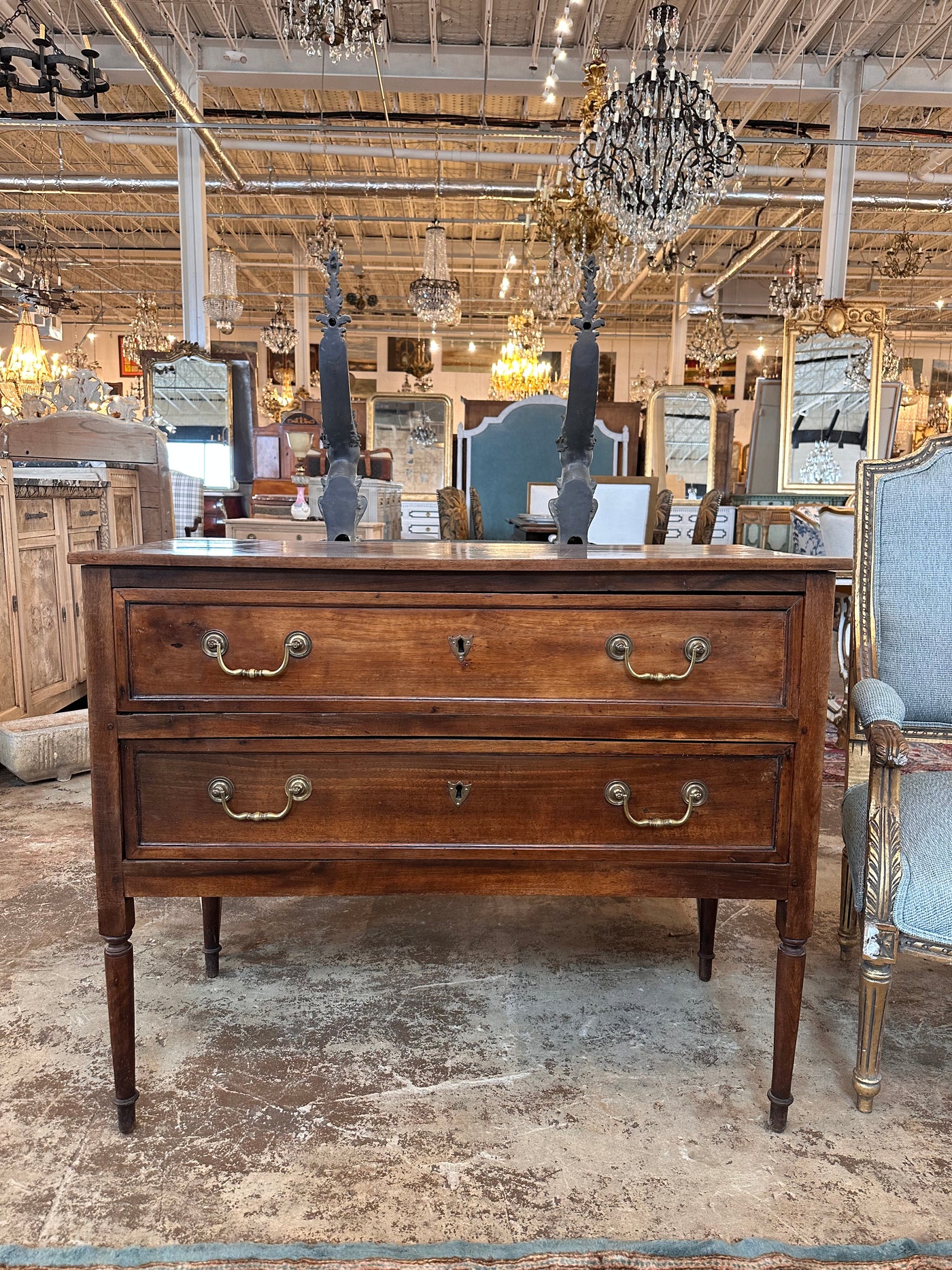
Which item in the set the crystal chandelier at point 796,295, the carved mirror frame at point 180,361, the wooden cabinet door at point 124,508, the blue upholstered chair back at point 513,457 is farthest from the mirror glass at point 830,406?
the wooden cabinet door at point 124,508

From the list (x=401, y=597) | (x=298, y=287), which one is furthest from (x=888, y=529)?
(x=298, y=287)

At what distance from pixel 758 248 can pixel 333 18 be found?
10.1 metres

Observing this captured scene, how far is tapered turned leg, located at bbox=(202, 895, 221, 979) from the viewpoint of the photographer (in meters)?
2.02

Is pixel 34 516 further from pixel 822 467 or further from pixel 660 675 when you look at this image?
pixel 822 467

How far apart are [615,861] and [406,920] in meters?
A: 1.05

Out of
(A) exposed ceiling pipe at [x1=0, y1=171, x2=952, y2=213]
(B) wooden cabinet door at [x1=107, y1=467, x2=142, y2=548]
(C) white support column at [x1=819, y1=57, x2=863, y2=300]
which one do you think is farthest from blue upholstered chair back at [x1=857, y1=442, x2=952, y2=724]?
(A) exposed ceiling pipe at [x1=0, y1=171, x2=952, y2=213]

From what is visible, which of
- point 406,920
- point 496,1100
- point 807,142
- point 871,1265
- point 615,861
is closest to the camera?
point 871,1265

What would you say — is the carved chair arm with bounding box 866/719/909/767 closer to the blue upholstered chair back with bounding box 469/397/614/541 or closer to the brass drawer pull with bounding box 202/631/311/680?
the brass drawer pull with bounding box 202/631/311/680

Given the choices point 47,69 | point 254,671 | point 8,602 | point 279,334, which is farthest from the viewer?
point 279,334

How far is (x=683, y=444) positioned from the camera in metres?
10.2

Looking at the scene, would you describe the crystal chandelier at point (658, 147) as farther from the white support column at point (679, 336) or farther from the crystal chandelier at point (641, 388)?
the white support column at point (679, 336)

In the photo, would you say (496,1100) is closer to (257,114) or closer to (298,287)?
(257,114)

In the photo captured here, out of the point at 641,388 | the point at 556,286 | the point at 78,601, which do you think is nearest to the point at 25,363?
the point at 78,601

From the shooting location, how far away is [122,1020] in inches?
58.5
